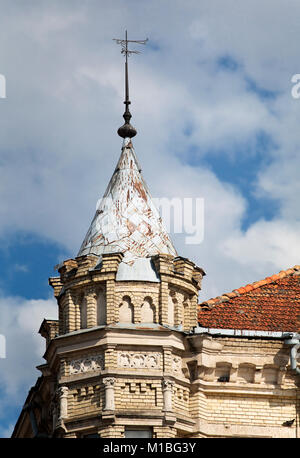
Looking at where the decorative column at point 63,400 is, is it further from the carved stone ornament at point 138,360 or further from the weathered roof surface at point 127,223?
the weathered roof surface at point 127,223

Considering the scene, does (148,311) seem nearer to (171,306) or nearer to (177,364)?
(171,306)

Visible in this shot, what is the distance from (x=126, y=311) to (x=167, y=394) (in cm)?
271

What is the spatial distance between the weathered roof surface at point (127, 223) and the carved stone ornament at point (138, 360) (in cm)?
284

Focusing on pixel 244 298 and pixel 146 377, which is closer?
pixel 146 377

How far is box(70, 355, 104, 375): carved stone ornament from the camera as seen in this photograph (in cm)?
4356

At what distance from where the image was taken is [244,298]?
160ft

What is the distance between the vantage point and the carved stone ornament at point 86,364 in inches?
1715

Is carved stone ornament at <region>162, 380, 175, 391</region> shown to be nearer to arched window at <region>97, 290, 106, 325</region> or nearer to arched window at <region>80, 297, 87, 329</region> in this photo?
arched window at <region>97, 290, 106, 325</region>

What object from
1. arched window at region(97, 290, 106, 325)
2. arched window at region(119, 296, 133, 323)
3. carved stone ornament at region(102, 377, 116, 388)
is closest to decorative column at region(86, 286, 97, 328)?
arched window at region(97, 290, 106, 325)

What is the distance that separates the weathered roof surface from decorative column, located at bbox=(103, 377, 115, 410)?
146 inches

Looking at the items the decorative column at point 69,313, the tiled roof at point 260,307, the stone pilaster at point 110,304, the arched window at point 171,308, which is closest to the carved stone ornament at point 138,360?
the stone pilaster at point 110,304

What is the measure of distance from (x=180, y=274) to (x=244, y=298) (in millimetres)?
4359
